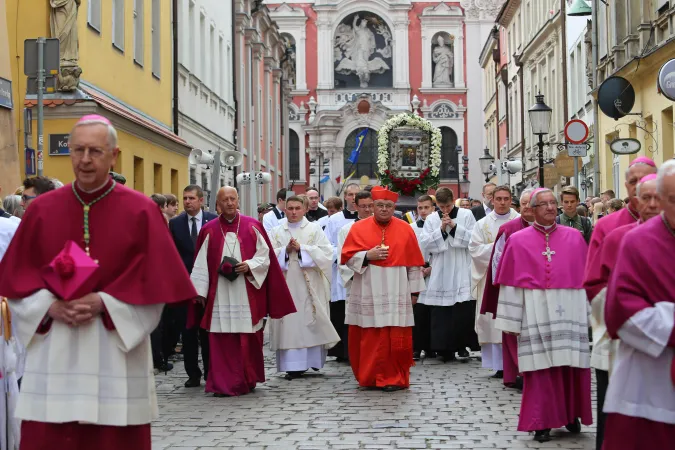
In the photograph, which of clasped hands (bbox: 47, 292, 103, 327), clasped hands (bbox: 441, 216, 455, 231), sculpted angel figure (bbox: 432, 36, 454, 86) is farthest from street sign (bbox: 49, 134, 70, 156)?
sculpted angel figure (bbox: 432, 36, 454, 86)

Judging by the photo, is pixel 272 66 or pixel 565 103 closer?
pixel 565 103

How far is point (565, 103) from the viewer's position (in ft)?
121

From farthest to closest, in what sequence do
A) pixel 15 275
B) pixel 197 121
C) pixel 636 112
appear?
pixel 197 121 → pixel 636 112 → pixel 15 275

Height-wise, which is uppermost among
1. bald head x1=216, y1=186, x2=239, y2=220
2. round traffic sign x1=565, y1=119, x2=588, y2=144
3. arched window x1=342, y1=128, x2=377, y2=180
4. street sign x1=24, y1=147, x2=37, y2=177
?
arched window x1=342, y1=128, x2=377, y2=180

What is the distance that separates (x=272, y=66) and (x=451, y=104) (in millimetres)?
28412

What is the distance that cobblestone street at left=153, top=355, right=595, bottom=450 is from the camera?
896 centimetres

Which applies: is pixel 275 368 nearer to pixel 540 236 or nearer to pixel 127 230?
pixel 540 236

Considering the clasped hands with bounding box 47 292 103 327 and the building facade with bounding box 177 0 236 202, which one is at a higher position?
the building facade with bounding box 177 0 236 202

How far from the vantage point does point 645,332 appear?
16.5 ft

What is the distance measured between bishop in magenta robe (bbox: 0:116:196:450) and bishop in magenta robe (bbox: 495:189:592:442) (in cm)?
380

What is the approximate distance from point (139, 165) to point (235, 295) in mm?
11910

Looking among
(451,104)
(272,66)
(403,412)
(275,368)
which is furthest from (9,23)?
(451,104)

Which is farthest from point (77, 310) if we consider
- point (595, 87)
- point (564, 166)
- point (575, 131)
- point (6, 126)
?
point (595, 87)

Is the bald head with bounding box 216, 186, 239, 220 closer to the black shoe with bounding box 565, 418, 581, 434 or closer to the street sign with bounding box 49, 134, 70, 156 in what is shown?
the black shoe with bounding box 565, 418, 581, 434
